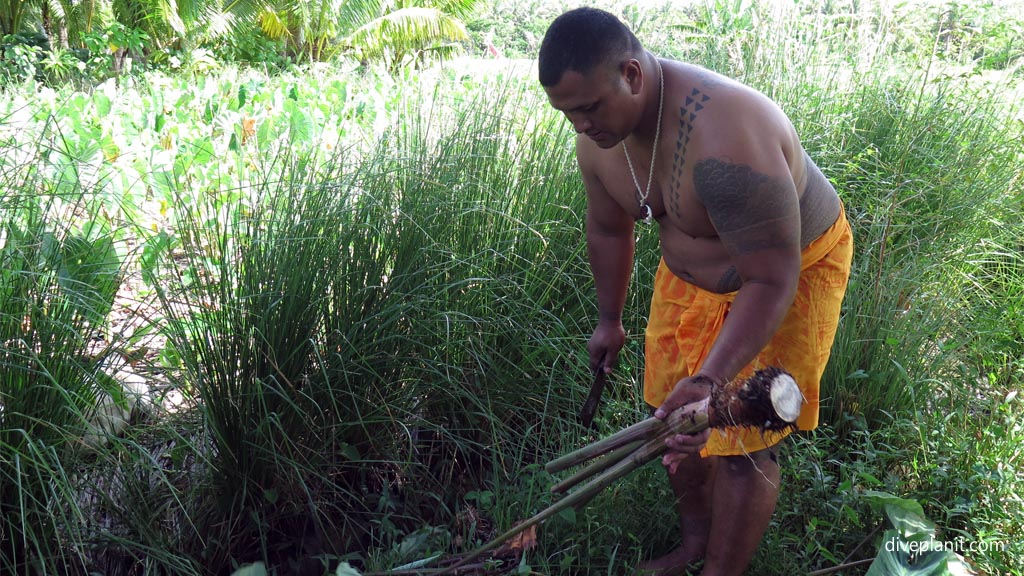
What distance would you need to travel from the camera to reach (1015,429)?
122 inches

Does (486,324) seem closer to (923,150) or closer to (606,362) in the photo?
(606,362)

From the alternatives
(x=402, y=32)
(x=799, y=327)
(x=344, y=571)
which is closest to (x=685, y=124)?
(x=799, y=327)

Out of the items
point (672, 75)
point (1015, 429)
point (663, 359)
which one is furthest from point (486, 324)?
point (1015, 429)

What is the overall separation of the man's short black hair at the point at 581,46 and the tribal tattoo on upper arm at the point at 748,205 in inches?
13.5

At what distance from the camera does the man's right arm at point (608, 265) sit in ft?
8.73

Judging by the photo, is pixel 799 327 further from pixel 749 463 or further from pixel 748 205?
pixel 748 205

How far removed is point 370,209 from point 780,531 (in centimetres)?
169

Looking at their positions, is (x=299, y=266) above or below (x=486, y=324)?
above

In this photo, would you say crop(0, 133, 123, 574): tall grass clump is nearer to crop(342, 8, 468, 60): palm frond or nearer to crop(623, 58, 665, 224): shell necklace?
crop(623, 58, 665, 224): shell necklace

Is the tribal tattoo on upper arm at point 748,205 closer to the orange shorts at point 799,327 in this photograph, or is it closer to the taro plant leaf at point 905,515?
the orange shorts at point 799,327

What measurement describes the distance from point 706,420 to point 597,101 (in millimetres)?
786

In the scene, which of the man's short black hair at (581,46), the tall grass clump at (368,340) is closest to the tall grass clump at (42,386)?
the tall grass clump at (368,340)

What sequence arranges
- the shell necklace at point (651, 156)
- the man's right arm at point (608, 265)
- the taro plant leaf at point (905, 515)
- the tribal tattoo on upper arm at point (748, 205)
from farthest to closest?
the man's right arm at point (608, 265) < the taro plant leaf at point (905, 515) < the shell necklace at point (651, 156) < the tribal tattoo on upper arm at point (748, 205)

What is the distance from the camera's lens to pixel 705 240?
229 centimetres
